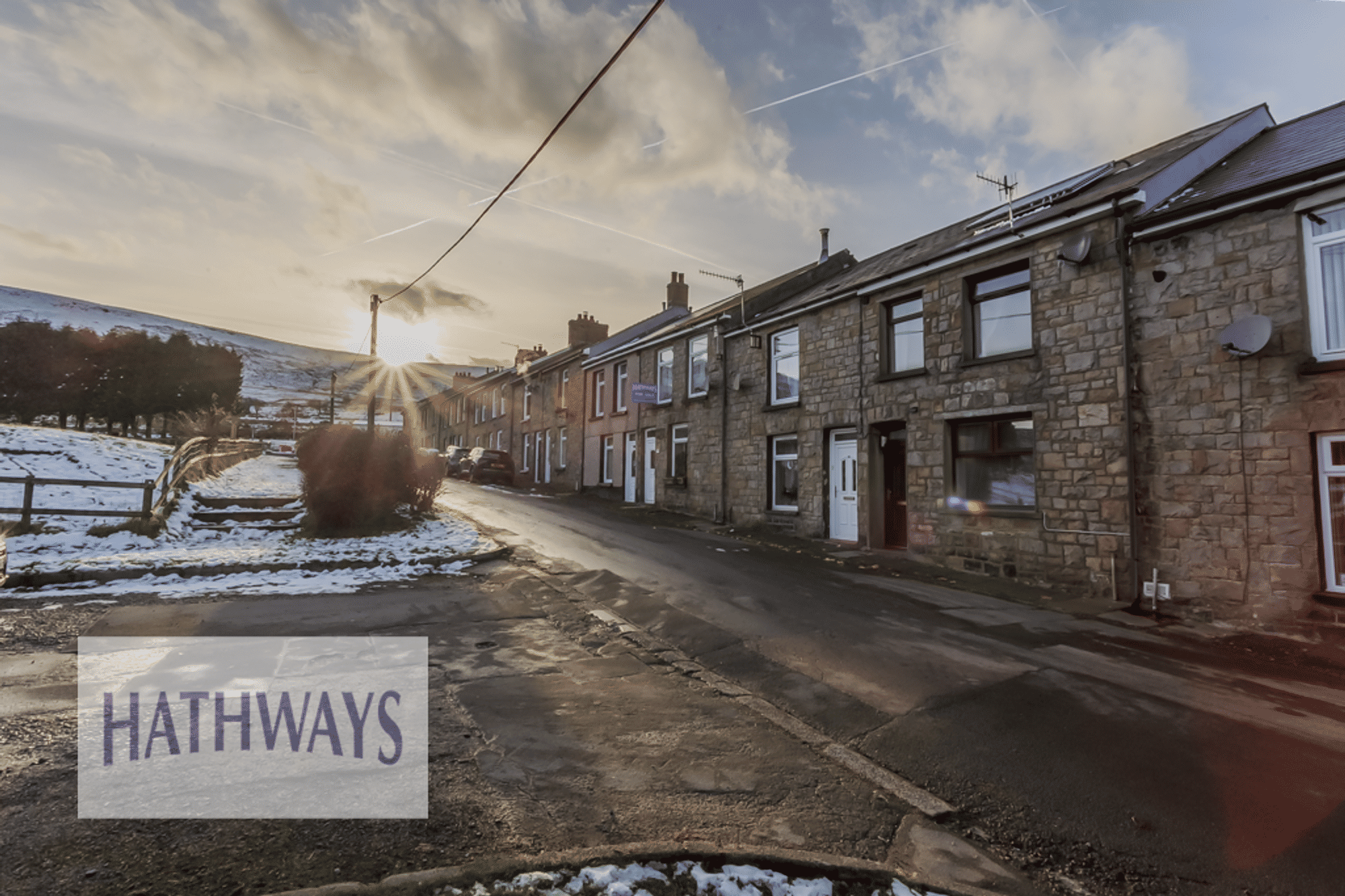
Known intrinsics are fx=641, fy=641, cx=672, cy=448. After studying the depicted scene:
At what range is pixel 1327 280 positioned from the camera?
7398 mm

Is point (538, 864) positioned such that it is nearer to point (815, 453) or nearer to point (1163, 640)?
point (1163, 640)

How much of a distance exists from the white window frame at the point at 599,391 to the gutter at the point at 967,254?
34.7 feet

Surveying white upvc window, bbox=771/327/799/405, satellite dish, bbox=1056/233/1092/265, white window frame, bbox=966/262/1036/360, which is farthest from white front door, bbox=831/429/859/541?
satellite dish, bbox=1056/233/1092/265

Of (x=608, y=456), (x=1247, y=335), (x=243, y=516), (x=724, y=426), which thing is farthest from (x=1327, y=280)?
(x=608, y=456)

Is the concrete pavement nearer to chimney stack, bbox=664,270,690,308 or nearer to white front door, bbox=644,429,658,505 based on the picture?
white front door, bbox=644,429,658,505

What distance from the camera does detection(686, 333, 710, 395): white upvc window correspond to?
62.2 feet

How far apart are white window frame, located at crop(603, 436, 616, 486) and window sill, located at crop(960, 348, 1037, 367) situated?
1468 centimetres

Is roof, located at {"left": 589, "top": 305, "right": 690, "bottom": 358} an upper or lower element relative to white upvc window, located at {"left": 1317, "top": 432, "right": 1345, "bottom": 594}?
upper

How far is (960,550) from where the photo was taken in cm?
1122

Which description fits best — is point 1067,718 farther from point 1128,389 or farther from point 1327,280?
point 1327,280

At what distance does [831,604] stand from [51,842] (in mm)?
7113

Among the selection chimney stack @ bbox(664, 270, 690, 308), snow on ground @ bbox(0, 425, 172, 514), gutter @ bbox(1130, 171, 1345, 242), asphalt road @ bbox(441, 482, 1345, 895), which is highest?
chimney stack @ bbox(664, 270, 690, 308)

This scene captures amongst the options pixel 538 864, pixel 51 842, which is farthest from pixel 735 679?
pixel 51 842

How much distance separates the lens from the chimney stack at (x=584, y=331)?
32750 millimetres
